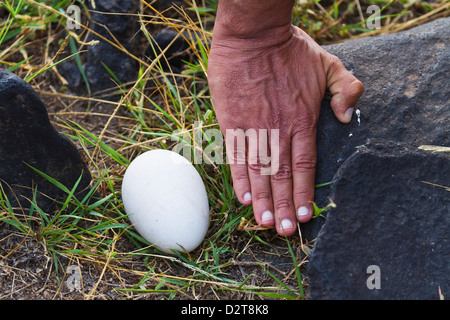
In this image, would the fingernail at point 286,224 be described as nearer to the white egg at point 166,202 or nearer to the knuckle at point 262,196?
the knuckle at point 262,196

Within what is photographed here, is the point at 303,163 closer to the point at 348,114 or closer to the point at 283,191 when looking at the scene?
the point at 283,191

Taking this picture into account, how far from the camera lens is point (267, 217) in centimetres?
168

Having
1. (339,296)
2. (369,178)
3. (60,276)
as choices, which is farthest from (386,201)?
(60,276)

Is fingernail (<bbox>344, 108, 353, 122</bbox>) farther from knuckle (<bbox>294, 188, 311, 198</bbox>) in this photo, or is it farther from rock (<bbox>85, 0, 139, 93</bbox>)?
rock (<bbox>85, 0, 139, 93</bbox>)

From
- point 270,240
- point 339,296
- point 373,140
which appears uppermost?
point 373,140

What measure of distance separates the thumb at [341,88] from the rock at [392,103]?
0.13 feet

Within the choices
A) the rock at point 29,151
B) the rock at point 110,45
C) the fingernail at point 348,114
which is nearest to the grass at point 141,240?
the rock at point 29,151

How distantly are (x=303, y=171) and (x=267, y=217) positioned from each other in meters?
0.21

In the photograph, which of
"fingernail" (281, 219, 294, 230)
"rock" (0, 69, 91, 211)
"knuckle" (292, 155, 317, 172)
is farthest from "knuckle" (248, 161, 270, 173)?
"rock" (0, 69, 91, 211)

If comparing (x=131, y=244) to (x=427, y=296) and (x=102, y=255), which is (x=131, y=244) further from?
(x=427, y=296)

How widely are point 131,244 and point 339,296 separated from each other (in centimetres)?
77

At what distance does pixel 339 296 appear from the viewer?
1.31m

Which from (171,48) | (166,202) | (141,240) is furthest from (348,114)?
(171,48)

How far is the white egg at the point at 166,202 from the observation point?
1573 millimetres
